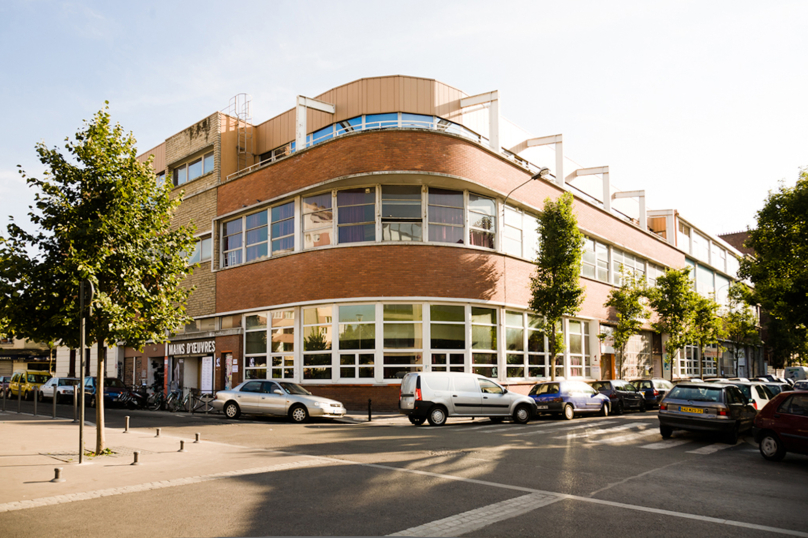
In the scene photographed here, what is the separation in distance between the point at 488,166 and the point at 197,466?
19.1 metres

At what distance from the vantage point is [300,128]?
27.7 meters

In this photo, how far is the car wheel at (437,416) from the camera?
19391 millimetres

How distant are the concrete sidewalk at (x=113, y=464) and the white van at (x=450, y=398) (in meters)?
6.91

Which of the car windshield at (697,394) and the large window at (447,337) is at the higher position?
the large window at (447,337)

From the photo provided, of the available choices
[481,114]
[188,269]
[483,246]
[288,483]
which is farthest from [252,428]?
[481,114]

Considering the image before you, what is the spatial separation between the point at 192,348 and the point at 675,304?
27.8 metres

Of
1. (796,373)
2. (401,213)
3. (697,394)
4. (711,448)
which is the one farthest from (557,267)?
(796,373)

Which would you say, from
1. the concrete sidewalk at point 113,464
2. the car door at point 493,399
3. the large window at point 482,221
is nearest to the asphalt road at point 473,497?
the concrete sidewalk at point 113,464

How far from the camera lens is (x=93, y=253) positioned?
12.1 metres

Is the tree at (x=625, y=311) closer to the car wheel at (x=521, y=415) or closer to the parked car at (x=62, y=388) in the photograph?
the car wheel at (x=521, y=415)

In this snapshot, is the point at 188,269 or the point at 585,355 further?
the point at 585,355

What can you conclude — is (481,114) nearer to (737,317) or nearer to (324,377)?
(324,377)

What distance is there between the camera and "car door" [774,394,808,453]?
12.2m

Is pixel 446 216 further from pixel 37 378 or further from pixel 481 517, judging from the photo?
pixel 37 378
